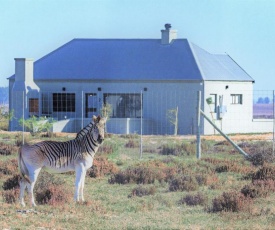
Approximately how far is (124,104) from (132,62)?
2.85 meters

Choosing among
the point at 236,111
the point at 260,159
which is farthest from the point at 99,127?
the point at 236,111

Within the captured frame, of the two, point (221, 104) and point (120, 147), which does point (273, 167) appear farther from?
point (221, 104)

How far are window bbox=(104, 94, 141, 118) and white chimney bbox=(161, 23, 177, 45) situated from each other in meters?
4.82

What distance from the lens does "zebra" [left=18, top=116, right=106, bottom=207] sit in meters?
17.2

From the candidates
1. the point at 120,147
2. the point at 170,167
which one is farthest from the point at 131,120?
the point at 170,167

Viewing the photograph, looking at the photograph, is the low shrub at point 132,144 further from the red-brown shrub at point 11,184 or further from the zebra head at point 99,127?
the zebra head at point 99,127

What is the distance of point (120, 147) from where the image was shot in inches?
1419

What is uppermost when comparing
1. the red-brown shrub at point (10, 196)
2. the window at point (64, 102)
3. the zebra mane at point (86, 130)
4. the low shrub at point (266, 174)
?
the window at point (64, 102)

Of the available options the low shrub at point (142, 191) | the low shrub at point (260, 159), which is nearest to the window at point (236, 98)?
the low shrub at point (260, 159)

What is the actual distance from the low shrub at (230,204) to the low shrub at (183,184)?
351cm

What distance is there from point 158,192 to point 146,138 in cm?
2251

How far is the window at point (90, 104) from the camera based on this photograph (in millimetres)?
51750

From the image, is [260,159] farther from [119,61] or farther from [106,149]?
[119,61]

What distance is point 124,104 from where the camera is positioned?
51812 mm
